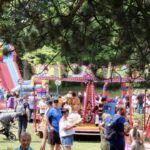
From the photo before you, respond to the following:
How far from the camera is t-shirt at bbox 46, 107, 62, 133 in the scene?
14.0 metres

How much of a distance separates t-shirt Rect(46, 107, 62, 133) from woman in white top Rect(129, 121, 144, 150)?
211 centimetres

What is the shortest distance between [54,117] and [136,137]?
240 cm

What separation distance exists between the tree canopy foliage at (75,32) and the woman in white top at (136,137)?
3221 millimetres

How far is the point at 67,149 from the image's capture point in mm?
13219

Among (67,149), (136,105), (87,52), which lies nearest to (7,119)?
(67,149)

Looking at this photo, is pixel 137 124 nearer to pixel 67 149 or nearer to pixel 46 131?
pixel 67 149

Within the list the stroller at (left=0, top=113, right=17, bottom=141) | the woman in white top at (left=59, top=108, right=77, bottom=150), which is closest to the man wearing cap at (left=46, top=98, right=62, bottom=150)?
the woman in white top at (left=59, top=108, right=77, bottom=150)

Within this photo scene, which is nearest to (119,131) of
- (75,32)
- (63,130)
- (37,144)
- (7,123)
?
(63,130)

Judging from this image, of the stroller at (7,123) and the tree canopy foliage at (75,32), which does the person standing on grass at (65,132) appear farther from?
the stroller at (7,123)

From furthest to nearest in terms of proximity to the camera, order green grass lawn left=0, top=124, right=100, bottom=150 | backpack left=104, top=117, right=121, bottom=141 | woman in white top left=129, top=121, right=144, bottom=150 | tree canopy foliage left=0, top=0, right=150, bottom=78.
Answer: green grass lawn left=0, top=124, right=100, bottom=150, woman in white top left=129, top=121, right=144, bottom=150, backpack left=104, top=117, right=121, bottom=141, tree canopy foliage left=0, top=0, right=150, bottom=78

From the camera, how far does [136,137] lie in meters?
12.6

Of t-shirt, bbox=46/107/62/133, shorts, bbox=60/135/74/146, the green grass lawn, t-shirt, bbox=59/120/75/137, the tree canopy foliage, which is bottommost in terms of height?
the green grass lawn

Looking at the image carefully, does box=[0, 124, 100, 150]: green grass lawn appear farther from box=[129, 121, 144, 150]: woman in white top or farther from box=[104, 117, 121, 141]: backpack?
box=[104, 117, 121, 141]: backpack

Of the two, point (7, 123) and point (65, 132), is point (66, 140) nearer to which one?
point (65, 132)
